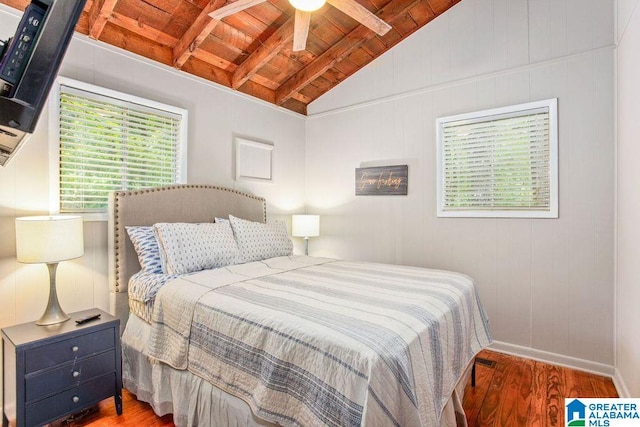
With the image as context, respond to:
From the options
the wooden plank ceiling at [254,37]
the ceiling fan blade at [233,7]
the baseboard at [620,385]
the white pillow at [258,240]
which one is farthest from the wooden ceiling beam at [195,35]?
the baseboard at [620,385]

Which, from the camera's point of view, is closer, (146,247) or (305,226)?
(146,247)

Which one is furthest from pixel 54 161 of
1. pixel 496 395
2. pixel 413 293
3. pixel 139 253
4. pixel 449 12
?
pixel 449 12

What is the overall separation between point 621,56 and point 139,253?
3.76 m

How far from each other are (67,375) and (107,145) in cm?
164

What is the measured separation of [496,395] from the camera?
2271 millimetres

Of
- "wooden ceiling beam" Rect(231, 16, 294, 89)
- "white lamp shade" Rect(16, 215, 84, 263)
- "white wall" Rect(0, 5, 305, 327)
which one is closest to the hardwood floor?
"white wall" Rect(0, 5, 305, 327)

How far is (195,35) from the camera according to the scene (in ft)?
9.04

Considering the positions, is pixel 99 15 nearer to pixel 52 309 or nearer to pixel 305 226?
pixel 52 309

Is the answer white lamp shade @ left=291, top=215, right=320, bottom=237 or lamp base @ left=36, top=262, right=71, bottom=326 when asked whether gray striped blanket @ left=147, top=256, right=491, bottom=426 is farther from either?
white lamp shade @ left=291, top=215, right=320, bottom=237

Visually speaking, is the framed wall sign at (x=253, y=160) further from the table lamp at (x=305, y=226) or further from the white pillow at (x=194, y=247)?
the white pillow at (x=194, y=247)

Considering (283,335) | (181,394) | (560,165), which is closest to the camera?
(283,335)

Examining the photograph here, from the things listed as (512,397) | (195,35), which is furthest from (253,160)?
(512,397)

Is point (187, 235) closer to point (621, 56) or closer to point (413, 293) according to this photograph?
point (413, 293)

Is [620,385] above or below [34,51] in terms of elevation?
below
